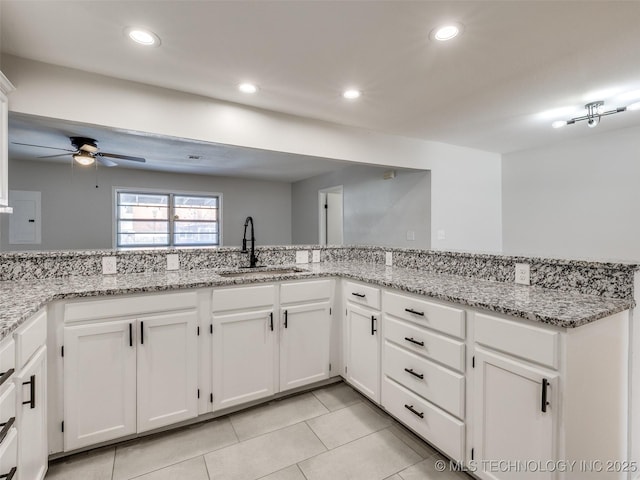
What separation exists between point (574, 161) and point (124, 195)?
21.6 feet

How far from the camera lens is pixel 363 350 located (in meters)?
2.16

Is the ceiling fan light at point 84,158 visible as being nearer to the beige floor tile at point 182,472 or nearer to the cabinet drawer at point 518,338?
the beige floor tile at point 182,472

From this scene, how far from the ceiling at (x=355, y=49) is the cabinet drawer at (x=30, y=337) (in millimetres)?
1374

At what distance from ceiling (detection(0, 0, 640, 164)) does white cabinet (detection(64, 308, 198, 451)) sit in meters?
1.48

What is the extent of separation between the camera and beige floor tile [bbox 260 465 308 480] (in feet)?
5.05

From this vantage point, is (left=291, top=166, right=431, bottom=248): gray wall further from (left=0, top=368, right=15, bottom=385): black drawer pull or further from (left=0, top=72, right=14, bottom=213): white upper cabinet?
(left=0, top=368, right=15, bottom=385): black drawer pull

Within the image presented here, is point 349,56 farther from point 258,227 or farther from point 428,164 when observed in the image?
point 258,227

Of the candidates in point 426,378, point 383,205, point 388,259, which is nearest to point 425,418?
point 426,378

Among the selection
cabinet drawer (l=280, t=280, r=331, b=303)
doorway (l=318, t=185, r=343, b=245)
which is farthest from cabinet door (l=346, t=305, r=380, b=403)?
doorway (l=318, t=185, r=343, b=245)

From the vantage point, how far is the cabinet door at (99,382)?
1.61 m

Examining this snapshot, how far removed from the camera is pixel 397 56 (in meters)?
1.82

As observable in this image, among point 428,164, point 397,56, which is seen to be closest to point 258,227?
point 428,164

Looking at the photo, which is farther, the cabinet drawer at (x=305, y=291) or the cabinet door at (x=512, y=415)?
the cabinet drawer at (x=305, y=291)

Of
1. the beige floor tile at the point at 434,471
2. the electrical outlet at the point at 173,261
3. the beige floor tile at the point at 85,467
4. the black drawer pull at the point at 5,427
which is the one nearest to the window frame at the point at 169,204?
the electrical outlet at the point at 173,261
